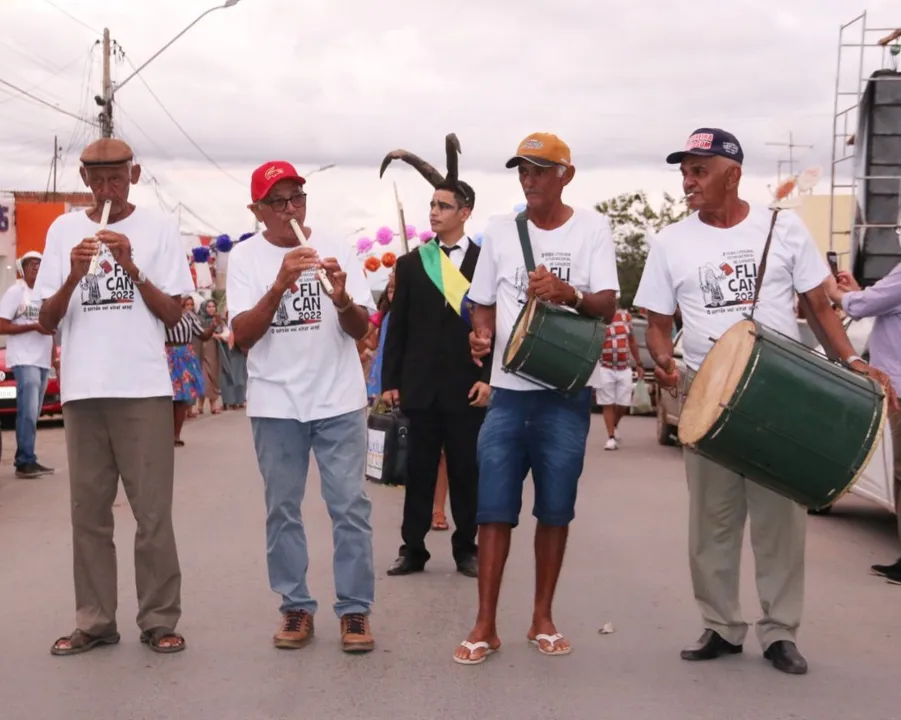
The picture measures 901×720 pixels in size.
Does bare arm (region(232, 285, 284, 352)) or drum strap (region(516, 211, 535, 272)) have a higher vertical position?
drum strap (region(516, 211, 535, 272))

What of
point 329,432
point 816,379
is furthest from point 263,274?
point 816,379

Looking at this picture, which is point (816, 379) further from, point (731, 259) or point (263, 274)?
point (263, 274)

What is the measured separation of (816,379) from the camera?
5.48 meters

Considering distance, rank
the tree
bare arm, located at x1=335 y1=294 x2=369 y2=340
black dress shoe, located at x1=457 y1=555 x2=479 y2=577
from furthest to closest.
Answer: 1. the tree
2. black dress shoe, located at x1=457 y1=555 x2=479 y2=577
3. bare arm, located at x1=335 y1=294 x2=369 y2=340

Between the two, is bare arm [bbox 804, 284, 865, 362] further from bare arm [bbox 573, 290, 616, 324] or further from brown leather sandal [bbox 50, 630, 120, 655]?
brown leather sandal [bbox 50, 630, 120, 655]

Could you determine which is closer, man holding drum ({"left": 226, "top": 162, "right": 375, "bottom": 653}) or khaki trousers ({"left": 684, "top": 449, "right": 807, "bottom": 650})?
khaki trousers ({"left": 684, "top": 449, "right": 807, "bottom": 650})

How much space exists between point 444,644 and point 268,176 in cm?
225

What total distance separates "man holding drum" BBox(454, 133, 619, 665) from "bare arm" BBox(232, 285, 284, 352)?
36.0 inches

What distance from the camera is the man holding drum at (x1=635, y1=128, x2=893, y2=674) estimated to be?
5.99 meters

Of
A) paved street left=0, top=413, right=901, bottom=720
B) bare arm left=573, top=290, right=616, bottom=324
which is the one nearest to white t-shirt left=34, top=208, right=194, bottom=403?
paved street left=0, top=413, right=901, bottom=720

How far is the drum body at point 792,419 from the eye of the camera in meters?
5.44

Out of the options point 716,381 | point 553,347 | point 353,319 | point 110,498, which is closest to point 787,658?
point 716,381

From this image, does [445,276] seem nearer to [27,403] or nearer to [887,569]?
[887,569]

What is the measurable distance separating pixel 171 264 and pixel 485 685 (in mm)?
2308
